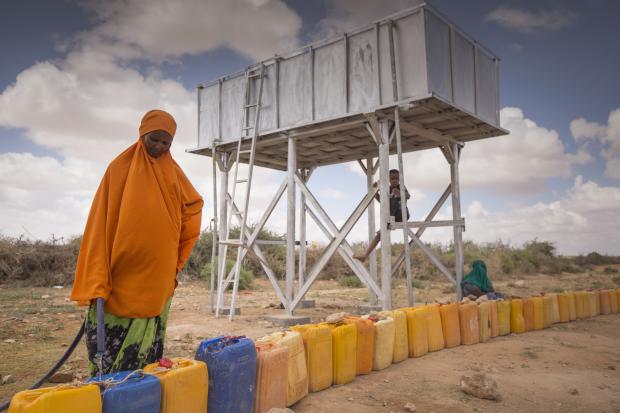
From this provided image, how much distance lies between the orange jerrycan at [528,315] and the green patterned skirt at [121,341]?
22.1 ft

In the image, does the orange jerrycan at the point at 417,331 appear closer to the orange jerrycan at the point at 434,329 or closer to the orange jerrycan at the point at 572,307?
the orange jerrycan at the point at 434,329

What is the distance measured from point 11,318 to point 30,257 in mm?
9825

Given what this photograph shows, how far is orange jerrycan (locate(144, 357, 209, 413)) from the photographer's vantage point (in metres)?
2.73

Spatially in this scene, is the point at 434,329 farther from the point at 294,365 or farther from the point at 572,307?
the point at 572,307

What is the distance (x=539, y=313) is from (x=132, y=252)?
24.8 feet

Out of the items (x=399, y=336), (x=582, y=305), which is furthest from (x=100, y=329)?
(x=582, y=305)

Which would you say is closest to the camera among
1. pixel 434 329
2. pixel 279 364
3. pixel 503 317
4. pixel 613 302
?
pixel 279 364

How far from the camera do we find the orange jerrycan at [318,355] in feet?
14.0

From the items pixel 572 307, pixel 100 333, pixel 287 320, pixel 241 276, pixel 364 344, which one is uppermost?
pixel 100 333

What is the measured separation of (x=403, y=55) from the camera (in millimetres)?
7465

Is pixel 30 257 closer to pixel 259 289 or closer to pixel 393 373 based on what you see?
pixel 259 289

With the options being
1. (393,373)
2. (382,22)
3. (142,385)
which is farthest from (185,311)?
(142,385)

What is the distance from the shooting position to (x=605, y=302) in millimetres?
10359

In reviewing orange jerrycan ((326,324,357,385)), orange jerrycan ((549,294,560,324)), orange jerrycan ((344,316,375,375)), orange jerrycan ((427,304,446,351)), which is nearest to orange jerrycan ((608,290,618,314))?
orange jerrycan ((549,294,560,324))
